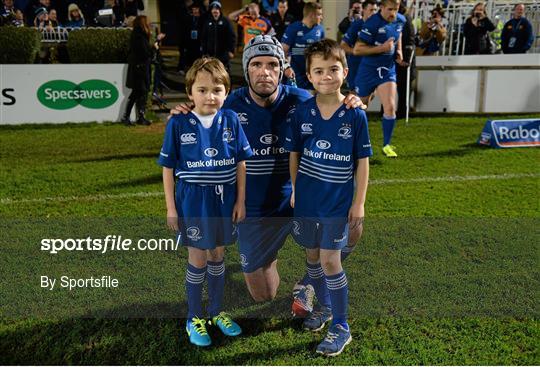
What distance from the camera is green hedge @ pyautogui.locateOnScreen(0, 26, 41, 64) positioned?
32.3 feet

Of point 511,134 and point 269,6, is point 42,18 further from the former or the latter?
point 511,134

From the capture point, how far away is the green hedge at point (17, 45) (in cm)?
986

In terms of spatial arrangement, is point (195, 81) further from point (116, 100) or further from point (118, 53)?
point (118, 53)

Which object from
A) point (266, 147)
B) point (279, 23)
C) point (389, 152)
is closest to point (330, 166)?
point (266, 147)

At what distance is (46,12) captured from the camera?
12.4m

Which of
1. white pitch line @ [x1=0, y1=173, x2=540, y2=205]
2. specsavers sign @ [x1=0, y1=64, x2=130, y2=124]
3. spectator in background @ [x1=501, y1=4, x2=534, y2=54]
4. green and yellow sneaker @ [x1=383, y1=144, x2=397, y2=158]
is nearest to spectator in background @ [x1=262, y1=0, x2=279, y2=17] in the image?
specsavers sign @ [x1=0, y1=64, x2=130, y2=124]

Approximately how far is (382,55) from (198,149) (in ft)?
15.2

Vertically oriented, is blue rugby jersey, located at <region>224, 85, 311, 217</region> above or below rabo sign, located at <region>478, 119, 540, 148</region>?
above

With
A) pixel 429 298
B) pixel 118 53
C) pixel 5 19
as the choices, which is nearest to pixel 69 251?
pixel 429 298

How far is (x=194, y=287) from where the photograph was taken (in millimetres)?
3178

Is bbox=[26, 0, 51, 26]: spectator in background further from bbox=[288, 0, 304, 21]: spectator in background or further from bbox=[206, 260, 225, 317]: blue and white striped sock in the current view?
bbox=[206, 260, 225, 317]: blue and white striped sock

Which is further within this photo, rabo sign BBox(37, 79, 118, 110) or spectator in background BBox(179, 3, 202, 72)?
spectator in background BBox(179, 3, 202, 72)

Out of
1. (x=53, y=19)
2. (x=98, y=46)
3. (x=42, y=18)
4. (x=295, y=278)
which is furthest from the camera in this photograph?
(x=53, y=19)

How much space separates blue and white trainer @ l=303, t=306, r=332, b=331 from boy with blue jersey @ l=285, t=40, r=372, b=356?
0.57ft
